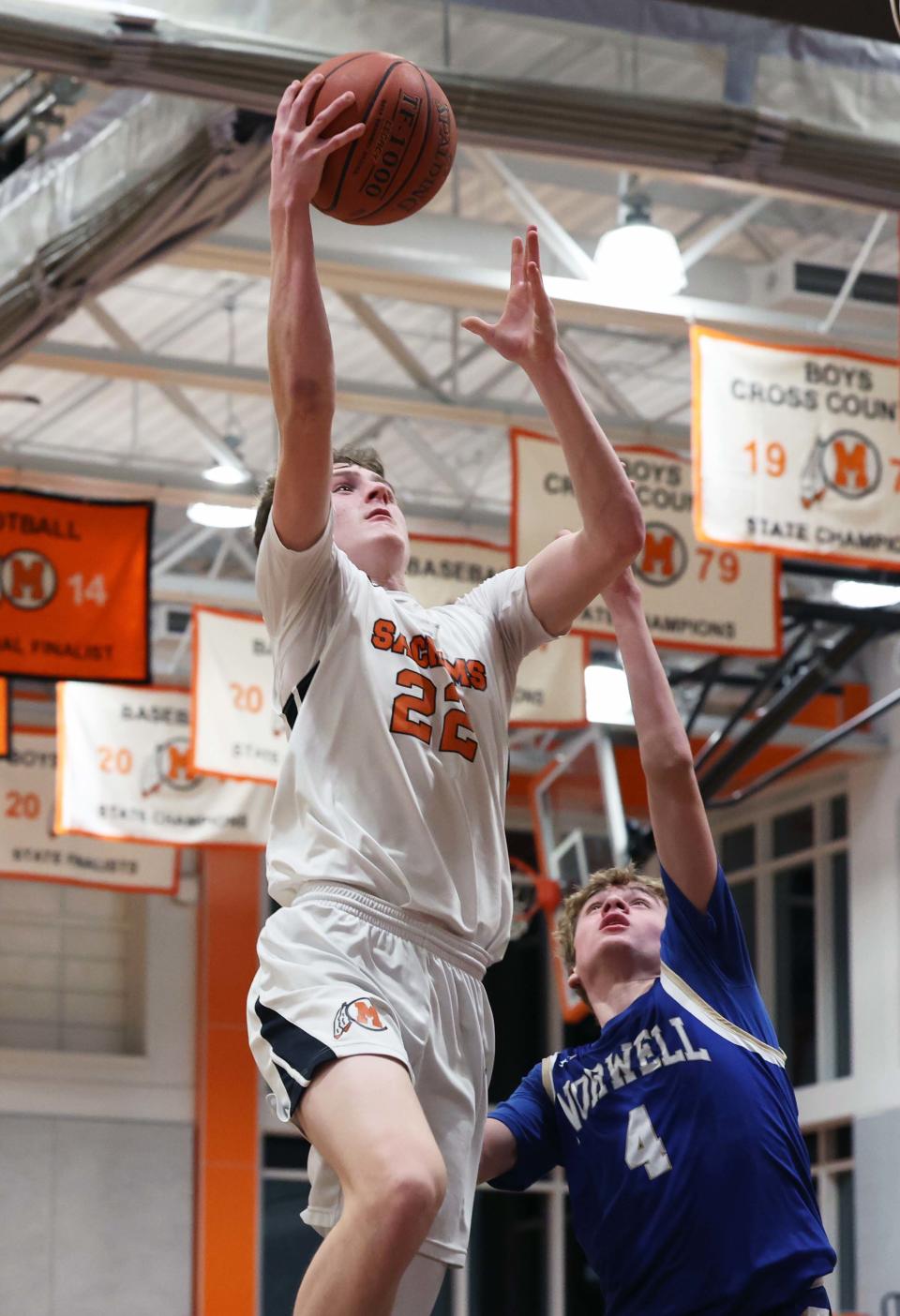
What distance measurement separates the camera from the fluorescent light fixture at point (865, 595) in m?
16.3

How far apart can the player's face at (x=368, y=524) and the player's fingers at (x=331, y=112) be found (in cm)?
73

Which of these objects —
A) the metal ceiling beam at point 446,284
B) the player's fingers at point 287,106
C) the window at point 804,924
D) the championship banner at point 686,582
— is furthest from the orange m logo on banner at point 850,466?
the window at point 804,924

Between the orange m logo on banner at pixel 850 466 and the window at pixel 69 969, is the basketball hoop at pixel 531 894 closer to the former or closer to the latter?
the window at pixel 69 969

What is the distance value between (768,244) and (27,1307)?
12386mm

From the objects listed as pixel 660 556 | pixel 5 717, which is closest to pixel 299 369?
pixel 660 556

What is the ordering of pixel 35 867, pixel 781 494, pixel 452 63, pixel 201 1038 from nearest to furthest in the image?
pixel 452 63
pixel 781 494
pixel 35 867
pixel 201 1038

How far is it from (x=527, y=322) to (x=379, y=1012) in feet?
5.04

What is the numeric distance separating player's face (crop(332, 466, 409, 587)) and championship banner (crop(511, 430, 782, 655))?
8086 millimetres

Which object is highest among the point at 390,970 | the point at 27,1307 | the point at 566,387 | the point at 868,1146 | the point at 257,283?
the point at 257,283

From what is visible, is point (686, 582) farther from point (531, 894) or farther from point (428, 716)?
point (428, 716)

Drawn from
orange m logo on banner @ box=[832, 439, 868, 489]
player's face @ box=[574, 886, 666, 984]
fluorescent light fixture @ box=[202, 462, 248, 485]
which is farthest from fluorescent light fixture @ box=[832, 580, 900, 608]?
player's face @ box=[574, 886, 666, 984]

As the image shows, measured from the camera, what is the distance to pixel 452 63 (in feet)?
29.1

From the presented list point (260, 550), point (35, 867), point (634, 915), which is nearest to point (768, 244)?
point (35, 867)

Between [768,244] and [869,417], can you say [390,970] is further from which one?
[768,244]
